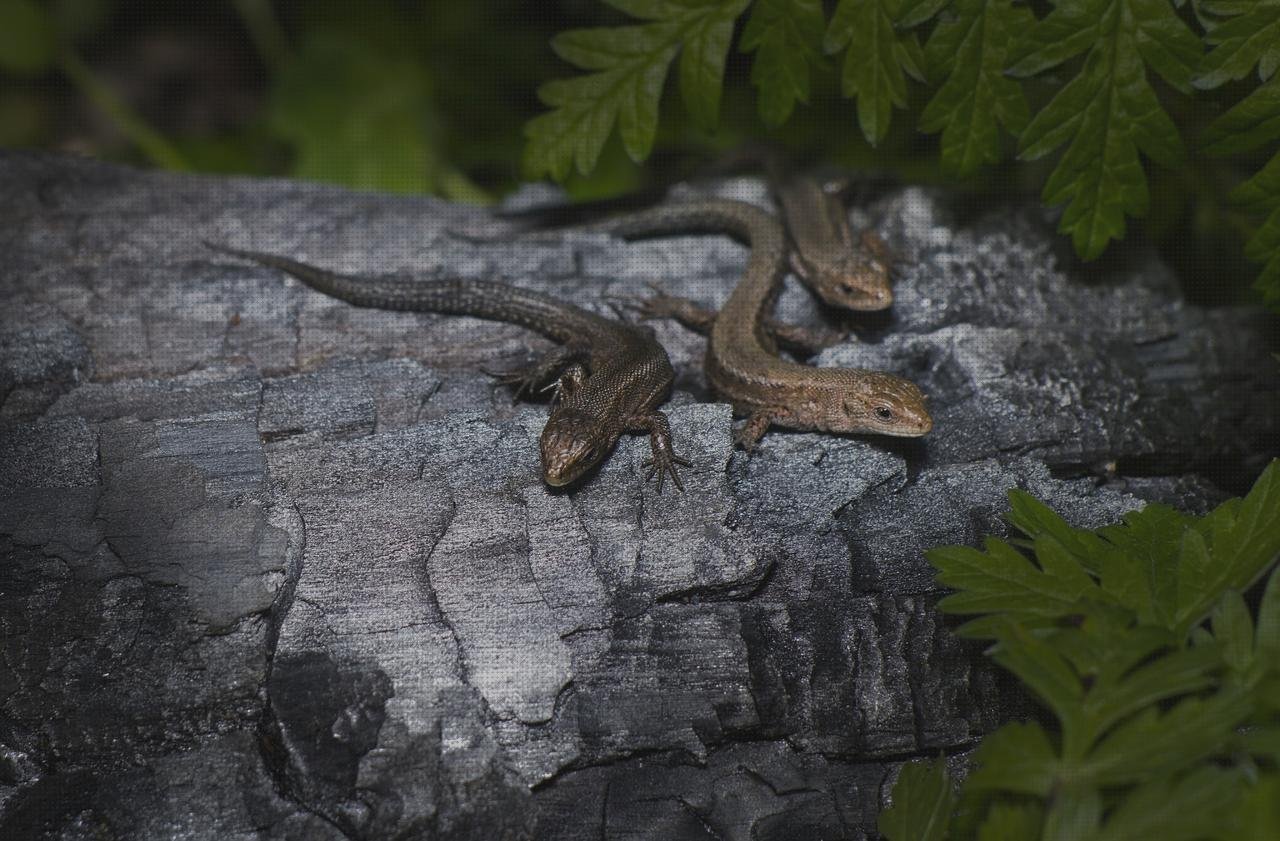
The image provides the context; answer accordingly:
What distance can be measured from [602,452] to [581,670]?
1015 millimetres

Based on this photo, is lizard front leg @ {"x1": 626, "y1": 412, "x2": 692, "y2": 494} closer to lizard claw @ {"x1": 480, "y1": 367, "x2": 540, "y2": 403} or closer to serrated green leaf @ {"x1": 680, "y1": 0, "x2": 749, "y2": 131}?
lizard claw @ {"x1": 480, "y1": 367, "x2": 540, "y2": 403}

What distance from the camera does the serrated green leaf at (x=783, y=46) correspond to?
4328 mm

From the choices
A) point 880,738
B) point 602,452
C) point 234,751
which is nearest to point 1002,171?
point 602,452

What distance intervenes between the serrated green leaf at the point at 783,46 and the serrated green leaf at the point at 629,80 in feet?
0.56

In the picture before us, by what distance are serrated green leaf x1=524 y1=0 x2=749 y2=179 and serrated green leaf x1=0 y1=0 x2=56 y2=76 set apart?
4249 mm

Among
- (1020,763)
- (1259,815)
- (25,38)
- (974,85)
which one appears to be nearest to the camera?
(1259,815)

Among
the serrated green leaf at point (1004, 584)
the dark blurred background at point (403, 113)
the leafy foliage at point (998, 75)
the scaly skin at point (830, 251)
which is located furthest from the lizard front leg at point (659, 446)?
the dark blurred background at point (403, 113)

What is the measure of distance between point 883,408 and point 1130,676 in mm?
1917

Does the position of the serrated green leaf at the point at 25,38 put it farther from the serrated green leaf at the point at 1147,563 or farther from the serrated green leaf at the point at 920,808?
the serrated green leaf at the point at 1147,563

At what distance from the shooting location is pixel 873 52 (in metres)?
4.26

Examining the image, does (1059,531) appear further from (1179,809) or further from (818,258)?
(818,258)

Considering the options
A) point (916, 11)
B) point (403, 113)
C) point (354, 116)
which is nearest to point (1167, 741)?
point (916, 11)

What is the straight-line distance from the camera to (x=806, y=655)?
3531mm

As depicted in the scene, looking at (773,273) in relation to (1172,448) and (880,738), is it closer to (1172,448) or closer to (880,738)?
(1172,448)
